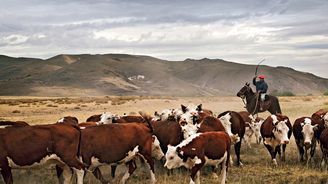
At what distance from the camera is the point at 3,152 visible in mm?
9656

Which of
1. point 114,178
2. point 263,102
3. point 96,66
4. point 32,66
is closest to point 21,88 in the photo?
point 96,66

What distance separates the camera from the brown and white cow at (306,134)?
14289 mm

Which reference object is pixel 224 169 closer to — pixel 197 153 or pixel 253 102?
pixel 197 153

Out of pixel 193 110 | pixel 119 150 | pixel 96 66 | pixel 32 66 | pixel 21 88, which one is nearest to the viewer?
pixel 119 150

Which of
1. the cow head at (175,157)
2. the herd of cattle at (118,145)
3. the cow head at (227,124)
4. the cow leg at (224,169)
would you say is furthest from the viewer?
the cow head at (227,124)

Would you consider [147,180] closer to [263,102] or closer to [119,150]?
[119,150]

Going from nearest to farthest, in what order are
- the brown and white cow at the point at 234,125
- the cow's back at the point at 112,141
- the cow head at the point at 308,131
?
the cow's back at the point at 112,141 < the cow head at the point at 308,131 < the brown and white cow at the point at 234,125

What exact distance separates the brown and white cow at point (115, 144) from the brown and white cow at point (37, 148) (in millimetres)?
439

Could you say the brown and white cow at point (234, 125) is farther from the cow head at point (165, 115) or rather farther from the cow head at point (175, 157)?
the cow head at point (175, 157)

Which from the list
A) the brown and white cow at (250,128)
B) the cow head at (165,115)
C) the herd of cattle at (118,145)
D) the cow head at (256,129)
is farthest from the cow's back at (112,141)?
the cow head at (256,129)

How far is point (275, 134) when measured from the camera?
14609mm

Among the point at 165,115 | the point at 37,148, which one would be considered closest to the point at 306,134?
the point at 165,115

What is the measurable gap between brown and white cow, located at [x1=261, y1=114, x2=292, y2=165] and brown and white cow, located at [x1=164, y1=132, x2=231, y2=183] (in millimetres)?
3657

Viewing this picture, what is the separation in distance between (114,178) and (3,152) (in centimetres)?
380
